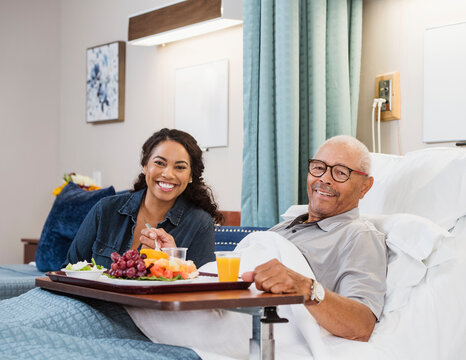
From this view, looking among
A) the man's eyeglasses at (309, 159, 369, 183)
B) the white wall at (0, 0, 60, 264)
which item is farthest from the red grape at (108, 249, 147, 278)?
the white wall at (0, 0, 60, 264)

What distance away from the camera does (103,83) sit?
4.54 meters

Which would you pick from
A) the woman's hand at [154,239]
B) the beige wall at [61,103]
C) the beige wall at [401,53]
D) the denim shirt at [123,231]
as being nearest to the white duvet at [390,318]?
the woman's hand at [154,239]

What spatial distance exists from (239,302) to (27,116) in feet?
13.0

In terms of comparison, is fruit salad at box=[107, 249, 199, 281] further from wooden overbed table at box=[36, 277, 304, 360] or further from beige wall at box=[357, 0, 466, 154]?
beige wall at box=[357, 0, 466, 154]

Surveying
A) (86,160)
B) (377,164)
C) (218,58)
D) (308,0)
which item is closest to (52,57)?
(86,160)

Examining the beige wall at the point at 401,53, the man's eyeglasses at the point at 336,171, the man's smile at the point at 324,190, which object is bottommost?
the man's smile at the point at 324,190

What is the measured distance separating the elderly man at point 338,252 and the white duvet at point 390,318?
0.05 m

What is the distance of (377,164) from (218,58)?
1679 mm

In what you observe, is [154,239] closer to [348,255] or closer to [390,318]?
[348,255]

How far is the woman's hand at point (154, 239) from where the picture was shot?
2.14 m

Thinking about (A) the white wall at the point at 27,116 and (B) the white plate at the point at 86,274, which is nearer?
(B) the white plate at the point at 86,274

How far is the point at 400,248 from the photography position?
190 centimetres

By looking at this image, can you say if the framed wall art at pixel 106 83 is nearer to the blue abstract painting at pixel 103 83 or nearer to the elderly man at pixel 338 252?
the blue abstract painting at pixel 103 83

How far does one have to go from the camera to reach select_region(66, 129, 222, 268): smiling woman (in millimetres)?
2488
